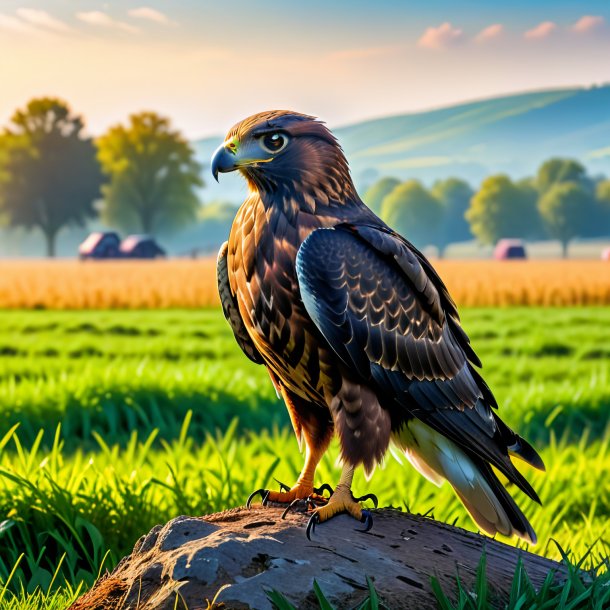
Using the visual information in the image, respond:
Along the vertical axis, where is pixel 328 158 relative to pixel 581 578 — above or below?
above

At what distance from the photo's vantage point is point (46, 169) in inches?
2499

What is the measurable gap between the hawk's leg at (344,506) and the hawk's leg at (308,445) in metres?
0.27

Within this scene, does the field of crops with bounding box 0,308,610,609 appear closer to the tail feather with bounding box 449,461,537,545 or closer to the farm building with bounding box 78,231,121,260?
the tail feather with bounding box 449,461,537,545

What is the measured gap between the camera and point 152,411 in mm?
8422

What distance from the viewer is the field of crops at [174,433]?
195 inches

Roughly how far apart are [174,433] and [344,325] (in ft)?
16.1

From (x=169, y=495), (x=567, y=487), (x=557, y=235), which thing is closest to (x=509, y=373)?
(x=567, y=487)

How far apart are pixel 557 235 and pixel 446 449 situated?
78.4 m

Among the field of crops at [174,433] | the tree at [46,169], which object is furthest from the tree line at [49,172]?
the field of crops at [174,433]

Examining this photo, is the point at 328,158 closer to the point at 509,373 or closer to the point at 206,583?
the point at 206,583

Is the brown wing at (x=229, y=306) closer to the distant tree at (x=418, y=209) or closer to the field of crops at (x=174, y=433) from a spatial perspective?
the field of crops at (x=174, y=433)

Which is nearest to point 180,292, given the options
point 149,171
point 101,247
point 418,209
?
point 101,247

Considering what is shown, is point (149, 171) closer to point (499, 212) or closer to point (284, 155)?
point (499, 212)

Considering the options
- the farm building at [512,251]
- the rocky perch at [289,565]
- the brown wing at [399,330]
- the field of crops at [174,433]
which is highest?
the brown wing at [399,330]
